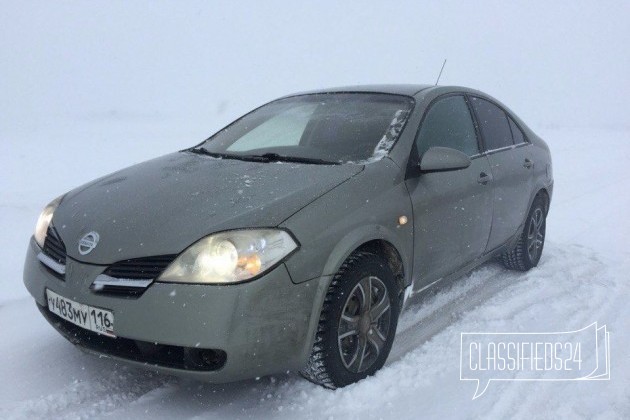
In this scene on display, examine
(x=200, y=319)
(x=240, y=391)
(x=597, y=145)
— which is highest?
(x=200, y=319)

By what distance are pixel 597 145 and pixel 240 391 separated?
17.2 metres

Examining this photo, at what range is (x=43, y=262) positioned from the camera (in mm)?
2688

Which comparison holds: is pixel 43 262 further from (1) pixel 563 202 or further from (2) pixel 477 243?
(1) pixel 563 202

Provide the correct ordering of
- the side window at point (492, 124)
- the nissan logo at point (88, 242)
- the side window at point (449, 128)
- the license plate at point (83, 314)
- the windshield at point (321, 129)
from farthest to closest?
the side window at point (492, 124)
the side window at point (449, 128)
the windshield at point (321, 129)
the nissan logo at point (88, 242)
the license plate at point (83, 314)

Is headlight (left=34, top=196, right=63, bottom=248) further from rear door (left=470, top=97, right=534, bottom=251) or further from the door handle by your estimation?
rear door (left=470, top=97, right=534, bottom=251)

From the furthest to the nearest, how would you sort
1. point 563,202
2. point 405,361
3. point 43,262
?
point 563,202, point 405,361, point 43,262

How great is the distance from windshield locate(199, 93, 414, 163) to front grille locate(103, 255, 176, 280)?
44.5 inches

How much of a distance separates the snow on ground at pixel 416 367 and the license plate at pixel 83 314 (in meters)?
0.37

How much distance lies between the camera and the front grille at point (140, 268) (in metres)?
2.28

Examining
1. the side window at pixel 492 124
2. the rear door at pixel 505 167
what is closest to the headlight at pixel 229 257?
the rear door at pixel 505 167

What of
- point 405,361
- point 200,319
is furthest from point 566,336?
point 200,319

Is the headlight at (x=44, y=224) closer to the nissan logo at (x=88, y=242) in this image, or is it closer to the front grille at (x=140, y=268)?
the nissan logo at (x=88, y=242)

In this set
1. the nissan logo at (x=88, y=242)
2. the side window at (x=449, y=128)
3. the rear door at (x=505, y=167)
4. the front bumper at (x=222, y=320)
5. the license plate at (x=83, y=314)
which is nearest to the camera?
the front bumper at (x=222, y=320)

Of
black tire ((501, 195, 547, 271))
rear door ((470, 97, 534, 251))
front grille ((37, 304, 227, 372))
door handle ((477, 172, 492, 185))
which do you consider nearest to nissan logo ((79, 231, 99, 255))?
front grille ((37, 304, 227, 372))
